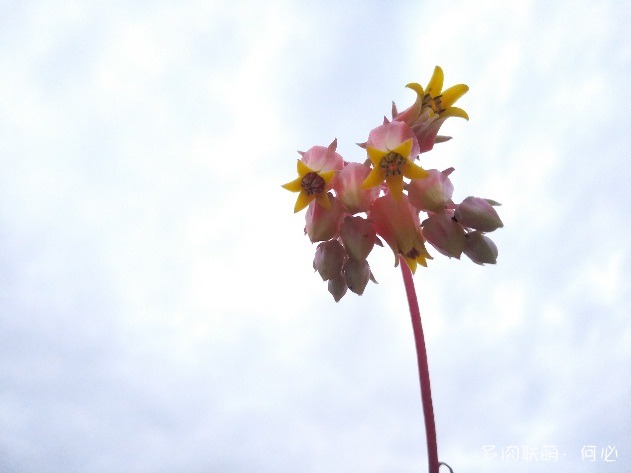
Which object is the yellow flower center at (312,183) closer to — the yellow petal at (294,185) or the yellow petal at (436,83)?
the yellow petal at (294,185)

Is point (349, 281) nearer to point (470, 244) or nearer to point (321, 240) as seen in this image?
point (321, 240)

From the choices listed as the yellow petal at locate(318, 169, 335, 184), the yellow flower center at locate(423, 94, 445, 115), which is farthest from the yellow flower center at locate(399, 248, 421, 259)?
the yellow flower center at locate(423, 94, 445, 115)

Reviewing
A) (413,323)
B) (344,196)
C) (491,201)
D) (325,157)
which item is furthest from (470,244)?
(325,157)

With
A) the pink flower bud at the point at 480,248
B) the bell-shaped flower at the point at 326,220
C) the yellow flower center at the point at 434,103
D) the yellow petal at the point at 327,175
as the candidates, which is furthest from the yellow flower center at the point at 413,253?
the yellow flower center at the point at 434,103

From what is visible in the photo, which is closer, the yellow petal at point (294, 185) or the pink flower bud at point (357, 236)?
the pink flower bud at point (357, 236)

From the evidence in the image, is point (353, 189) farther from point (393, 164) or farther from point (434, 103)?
point (434, 103)

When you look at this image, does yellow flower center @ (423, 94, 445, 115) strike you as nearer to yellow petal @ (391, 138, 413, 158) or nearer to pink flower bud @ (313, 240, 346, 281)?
yellow petal @ (391, 138, 413, 158)
